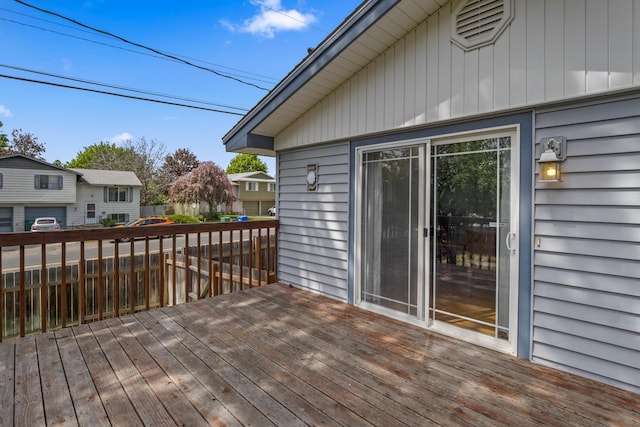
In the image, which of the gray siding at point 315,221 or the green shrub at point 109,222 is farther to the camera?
the green shrub at point 109,222

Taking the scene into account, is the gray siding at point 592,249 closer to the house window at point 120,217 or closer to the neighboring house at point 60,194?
the neighboring house at point 60,194

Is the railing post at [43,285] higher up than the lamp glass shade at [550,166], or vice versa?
the lamp glass shade at [550,166]

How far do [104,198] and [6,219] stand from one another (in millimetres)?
4535

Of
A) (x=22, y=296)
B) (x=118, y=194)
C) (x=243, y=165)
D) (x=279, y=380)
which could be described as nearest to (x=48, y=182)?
(x=118, y=194)

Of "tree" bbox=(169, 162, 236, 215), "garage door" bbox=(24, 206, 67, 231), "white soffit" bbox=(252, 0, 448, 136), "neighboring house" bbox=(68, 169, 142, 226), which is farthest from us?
"tree" bbox=(169, 162, 236, 215)

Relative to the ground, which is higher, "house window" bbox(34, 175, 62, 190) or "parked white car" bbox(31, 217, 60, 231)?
"house window" bbox(34, 175, 62, 190)

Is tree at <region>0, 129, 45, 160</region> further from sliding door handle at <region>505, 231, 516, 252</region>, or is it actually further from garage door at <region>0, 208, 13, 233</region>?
sliding door handle at <region>505, 231, 516, 252</region>

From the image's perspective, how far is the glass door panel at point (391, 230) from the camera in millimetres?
3113

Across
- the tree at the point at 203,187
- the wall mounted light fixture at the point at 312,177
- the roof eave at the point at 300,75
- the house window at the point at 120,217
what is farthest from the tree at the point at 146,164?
the wall mounted light fixture at the point at 312,177

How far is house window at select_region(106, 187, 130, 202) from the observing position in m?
20.1

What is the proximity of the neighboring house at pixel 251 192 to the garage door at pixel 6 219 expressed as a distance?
1389 cm

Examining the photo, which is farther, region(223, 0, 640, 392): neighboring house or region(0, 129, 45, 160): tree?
region(0, 129, 45, 160): tree

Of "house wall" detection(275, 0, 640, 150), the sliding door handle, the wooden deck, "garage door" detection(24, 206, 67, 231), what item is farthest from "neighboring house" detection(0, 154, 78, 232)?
the sliding door handle

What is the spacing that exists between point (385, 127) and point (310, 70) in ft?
3.37
